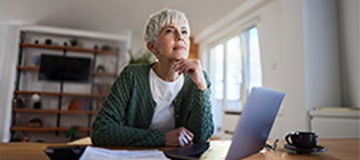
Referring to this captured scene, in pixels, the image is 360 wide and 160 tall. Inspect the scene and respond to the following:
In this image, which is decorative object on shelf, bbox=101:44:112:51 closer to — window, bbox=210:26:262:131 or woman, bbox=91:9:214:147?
woman, bbox=91:9:214:147

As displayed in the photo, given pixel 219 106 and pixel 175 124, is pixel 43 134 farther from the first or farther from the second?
pixel 219 106

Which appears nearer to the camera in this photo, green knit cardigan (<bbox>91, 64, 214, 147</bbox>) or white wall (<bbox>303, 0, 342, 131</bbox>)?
green knit cardigan (<bbox>91, 64, 214, 147</bbox>)

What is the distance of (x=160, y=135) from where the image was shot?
663mm

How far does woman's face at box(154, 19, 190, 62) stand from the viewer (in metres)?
0.83

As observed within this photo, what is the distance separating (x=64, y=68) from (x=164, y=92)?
1.88 m

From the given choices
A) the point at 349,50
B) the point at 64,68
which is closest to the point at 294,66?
the point at 349,50

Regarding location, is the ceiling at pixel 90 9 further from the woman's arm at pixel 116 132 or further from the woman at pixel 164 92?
the woman's arm at pixel 116 132

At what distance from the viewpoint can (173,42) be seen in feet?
2.77

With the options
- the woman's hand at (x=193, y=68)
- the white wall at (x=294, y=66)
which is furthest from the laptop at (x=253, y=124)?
the white wall at (x=294, y=66)

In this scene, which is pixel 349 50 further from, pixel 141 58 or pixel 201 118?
pixel 141 58

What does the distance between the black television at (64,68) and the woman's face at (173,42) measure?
1.63m

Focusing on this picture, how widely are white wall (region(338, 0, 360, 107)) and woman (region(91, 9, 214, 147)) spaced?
1.50 meters

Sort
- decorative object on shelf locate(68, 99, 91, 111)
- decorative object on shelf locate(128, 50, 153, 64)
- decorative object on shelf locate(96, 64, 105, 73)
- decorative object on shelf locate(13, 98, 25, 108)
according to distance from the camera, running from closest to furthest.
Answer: decorative object on shelf locate(13, 98, 25, 108), decorative object on shelf locate(68, 99, 91, 111), decorative object on shelf locate(96, 64, 105, 73), decorative object on shelf locate(128, 50, 153, 64)

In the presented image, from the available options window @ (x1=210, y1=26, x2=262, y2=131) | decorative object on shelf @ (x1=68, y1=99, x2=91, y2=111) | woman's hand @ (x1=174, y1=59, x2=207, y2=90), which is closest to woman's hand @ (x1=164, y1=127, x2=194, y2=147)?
woman's hand @ (x1=174, y1=59, x2=207, y2=90)
